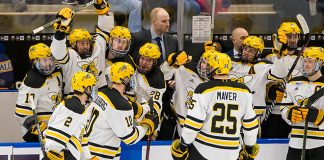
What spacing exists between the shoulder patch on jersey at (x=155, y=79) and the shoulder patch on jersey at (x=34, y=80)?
34.9 inches

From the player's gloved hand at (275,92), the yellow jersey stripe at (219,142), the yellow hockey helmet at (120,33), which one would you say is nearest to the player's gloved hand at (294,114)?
the player's gloved hand at (275,92)

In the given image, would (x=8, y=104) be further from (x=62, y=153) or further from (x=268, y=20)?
(x=268, y=20)

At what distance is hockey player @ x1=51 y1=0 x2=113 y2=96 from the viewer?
6668 millimetres

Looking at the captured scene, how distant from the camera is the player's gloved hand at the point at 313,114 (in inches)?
248

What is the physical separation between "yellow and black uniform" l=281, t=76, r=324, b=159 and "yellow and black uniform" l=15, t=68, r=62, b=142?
6.34 feet

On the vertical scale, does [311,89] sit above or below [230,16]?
below

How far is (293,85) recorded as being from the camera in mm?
6535

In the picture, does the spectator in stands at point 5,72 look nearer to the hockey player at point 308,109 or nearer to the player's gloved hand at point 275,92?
the player's gloved hand at point 275,92

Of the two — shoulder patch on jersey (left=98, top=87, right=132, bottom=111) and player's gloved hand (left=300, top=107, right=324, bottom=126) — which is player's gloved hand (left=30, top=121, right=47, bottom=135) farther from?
player's gloved hand (left=300, top=107, right=324, bottom=126)

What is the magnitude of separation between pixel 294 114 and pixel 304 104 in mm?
142

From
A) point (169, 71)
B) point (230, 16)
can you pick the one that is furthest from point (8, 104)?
point (230, 16)

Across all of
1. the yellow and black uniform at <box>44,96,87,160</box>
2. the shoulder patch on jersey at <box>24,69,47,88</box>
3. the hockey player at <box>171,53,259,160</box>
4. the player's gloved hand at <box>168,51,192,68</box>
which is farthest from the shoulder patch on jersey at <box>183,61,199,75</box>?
the yellow and black uniform at <box>44,96,87,160</box>

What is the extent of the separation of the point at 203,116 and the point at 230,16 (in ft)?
8.58

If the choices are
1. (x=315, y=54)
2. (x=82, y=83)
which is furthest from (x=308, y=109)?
(x=82, y=83)
